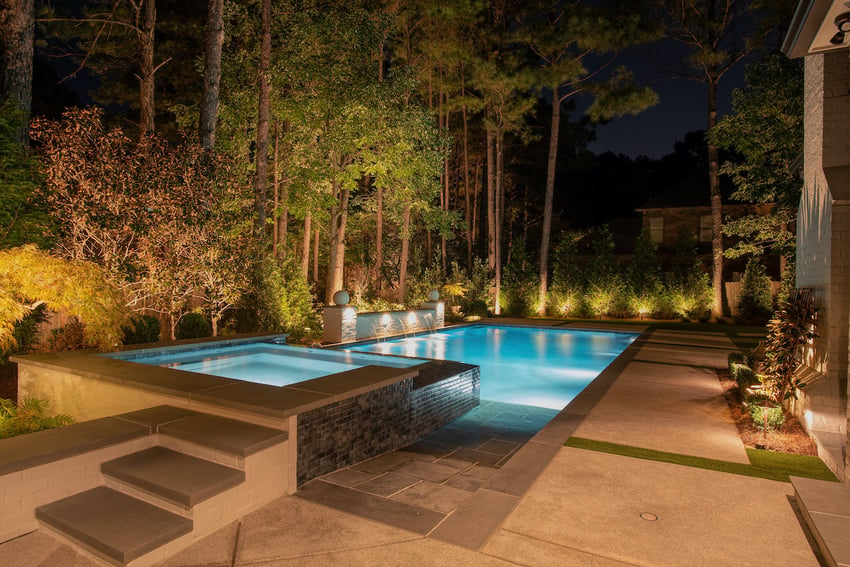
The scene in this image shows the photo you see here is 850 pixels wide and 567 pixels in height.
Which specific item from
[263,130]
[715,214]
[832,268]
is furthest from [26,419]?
[715,214]

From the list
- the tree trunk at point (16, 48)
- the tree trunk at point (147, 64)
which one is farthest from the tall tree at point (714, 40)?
→ the tree trunk at point (16, 48)

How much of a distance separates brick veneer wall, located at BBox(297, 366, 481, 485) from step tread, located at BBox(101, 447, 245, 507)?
670 mm

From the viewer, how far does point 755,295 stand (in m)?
16.6

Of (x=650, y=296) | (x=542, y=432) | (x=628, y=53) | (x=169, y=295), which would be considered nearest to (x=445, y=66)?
(x=628, y=53)

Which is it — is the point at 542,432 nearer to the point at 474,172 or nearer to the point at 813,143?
the point at 813,143

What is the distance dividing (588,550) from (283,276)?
9.99 m

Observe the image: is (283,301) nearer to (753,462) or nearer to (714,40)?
(753,462)

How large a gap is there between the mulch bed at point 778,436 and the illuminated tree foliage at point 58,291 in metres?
7.12

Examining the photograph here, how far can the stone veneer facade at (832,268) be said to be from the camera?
4336 millimetres

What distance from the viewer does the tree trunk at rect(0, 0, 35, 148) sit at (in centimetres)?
875

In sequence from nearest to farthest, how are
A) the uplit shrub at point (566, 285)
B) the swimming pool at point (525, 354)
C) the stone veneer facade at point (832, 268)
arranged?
1. the stone veneer facade at point (832, 268)
2. the swimming pool at point (525, 354)
3. the uplit shrub at point (566, 285)

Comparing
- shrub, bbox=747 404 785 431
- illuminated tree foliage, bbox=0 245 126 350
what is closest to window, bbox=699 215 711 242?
shrub, bbox=747 404 785 431

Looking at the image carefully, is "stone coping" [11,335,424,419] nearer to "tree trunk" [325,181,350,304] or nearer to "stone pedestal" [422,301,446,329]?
"tree trunk" [325,181,350,304]

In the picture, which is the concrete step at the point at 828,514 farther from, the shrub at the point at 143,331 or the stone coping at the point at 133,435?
the shrub at the point at 143,331
